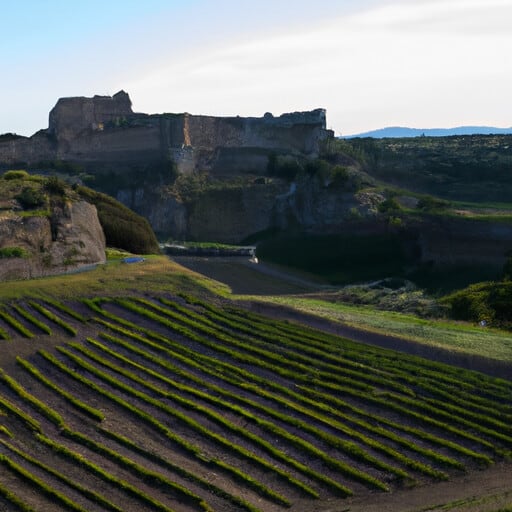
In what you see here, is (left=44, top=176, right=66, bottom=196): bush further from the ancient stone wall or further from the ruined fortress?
the ancient stone wall

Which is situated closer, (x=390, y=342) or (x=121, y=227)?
(x=390, y=342)

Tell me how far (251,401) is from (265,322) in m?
7.16

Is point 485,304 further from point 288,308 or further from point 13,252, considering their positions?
point 13,252

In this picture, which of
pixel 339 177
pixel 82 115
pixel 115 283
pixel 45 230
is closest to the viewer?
pixel 115 283

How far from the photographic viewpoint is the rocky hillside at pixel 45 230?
36.8m

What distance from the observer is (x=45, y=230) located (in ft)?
127

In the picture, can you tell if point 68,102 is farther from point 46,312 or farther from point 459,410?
point 459,410

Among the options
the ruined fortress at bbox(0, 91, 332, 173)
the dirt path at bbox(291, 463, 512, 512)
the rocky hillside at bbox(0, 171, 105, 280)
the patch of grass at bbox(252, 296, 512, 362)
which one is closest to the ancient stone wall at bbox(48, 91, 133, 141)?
the ruined fortress at bbox(0, 91, 332, 173)

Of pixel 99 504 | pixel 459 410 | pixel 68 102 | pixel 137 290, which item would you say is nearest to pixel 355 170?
pixel 68 102

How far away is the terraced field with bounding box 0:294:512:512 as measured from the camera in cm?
2078

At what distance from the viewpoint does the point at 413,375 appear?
2714 centimetres

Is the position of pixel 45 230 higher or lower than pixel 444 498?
higher

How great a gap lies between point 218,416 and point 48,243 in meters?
16.7

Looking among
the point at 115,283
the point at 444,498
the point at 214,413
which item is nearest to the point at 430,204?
the point at 115,283
